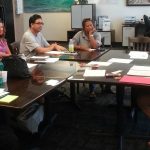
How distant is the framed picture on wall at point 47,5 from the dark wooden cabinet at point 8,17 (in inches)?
110

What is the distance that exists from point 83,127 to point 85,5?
507 centimetres

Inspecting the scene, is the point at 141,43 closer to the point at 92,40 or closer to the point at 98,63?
the point at 92,40

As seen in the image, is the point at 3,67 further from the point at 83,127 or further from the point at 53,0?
the point at 53,0

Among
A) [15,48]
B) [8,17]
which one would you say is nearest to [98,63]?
[15,48]

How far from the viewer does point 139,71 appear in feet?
8.66

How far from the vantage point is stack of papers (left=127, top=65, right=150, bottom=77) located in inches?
100

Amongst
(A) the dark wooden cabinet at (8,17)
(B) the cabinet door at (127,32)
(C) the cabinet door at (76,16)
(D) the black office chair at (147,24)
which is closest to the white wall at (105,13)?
(B) the cabinet door at (127,32)

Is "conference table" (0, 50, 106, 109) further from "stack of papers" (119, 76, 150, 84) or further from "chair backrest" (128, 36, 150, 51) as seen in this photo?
"chair backrest" (128, 36, 150, 51)

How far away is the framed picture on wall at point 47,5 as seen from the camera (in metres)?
8.24

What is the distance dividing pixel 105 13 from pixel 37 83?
5.97m

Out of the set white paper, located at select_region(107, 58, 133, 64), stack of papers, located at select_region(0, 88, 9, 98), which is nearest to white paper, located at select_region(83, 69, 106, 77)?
white paper, located at select_region(107, 58, 133, 64)

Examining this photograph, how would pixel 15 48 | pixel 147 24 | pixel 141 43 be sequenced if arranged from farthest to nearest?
pixel 147 24, pixel 141 43, pixel 15 48

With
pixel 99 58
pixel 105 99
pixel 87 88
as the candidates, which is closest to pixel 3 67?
pixel 99 58

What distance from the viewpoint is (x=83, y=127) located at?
310 cm
